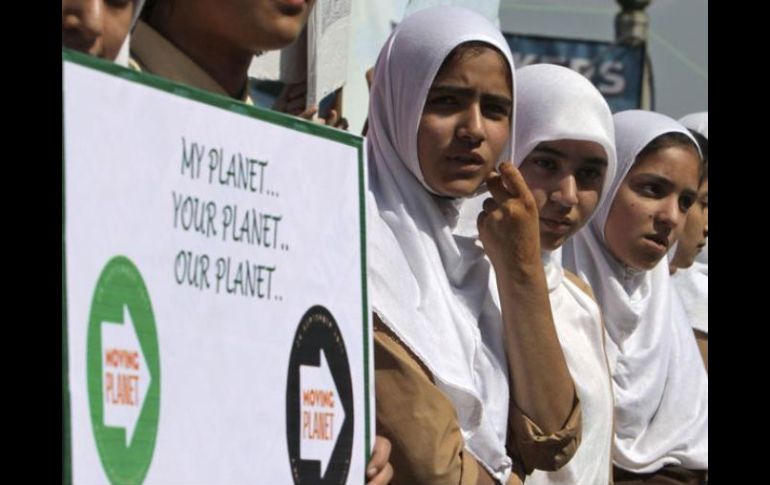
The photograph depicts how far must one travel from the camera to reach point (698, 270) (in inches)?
331

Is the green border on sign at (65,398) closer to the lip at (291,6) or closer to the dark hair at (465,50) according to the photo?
the lip at (291,6)

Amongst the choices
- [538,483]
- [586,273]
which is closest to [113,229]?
[538,483]

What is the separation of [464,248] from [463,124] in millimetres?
307

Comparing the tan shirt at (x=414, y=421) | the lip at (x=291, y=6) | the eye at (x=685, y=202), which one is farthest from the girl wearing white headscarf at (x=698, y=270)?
the lip at (x=291, y=6)

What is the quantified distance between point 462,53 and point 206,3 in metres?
0.82

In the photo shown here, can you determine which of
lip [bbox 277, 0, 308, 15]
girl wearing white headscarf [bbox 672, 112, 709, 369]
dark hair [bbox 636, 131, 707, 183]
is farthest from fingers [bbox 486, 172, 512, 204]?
girl wearing white headscarf [bbox 672, 112, 709, 369]

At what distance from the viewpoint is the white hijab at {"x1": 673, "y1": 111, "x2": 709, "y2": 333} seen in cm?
808

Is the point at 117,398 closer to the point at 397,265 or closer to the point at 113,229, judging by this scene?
the point at 113,229

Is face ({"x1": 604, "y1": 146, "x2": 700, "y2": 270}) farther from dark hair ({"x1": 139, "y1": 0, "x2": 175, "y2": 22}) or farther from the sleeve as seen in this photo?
dark hair ({"x1": 139, "y1": 0, "x2": 175, "y2": 22})

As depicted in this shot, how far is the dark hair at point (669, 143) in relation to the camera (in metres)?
6.93

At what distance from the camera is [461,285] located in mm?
5367

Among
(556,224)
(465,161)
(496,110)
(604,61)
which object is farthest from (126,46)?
(604,61)

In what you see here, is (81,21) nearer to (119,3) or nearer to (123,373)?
(119,3)

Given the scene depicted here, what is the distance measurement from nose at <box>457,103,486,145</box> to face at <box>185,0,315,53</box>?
61 cm
